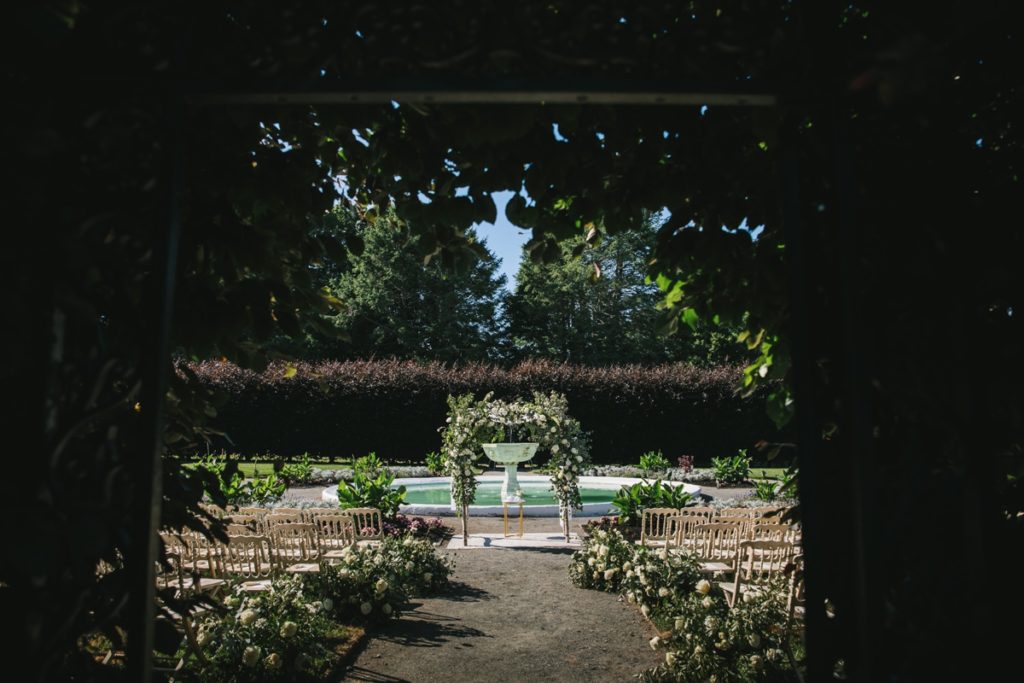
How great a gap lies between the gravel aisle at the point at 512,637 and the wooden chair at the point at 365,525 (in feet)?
3.90

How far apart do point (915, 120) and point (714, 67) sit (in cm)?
76

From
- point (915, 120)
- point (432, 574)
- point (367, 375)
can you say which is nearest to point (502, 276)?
point (367, 375)

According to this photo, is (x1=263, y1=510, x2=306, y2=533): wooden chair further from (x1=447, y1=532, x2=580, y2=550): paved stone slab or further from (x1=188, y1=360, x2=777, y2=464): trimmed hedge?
Result: (x1=188, y1=360, x2=777, y2=464): trimmed hedge

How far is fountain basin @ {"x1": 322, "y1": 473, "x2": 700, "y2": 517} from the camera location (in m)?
13.6

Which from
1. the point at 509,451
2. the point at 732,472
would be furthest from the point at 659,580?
the point at 732,472

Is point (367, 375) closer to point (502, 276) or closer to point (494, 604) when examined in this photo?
point (494, 604)

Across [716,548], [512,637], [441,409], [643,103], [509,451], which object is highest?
[643,103]

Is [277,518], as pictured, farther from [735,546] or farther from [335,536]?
[735,546]

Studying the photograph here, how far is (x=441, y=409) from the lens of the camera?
22.7 metres

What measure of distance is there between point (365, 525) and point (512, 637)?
3498 millimetres

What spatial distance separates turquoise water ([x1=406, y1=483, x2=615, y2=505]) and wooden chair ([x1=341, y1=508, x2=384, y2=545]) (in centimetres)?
581

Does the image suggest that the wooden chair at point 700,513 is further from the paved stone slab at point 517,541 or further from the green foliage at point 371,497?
the green foliage at point 371,497

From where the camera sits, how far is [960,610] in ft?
6.26

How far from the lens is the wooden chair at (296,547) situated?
7242 millimetres
